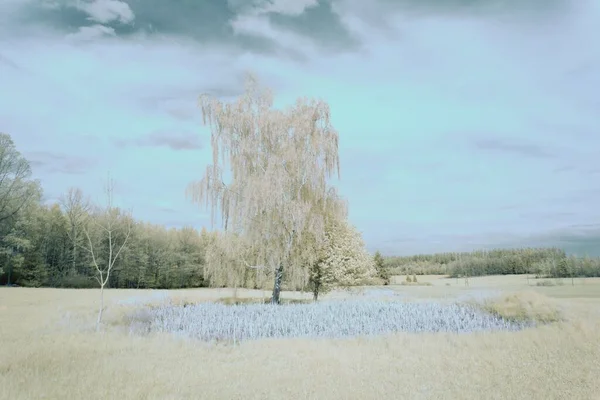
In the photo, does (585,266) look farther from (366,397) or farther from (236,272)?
(366,397)

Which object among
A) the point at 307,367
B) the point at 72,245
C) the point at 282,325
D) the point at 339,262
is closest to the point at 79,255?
the point at 72,245

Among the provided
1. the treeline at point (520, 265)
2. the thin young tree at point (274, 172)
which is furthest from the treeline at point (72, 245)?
the treeline at point (520, 265)

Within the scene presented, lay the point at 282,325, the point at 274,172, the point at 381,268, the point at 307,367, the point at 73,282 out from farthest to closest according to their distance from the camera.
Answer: the point at 381,268, the point at 73,282, the point at 274,172, the point at 282,325, the point at 307,367

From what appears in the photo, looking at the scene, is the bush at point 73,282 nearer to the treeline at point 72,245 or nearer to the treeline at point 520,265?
the treeline at point 72,245

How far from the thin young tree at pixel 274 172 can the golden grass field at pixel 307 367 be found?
857 centimetres

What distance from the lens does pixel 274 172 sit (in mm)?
19609

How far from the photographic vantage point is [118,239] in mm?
48250

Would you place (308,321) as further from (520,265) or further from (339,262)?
(520,265)

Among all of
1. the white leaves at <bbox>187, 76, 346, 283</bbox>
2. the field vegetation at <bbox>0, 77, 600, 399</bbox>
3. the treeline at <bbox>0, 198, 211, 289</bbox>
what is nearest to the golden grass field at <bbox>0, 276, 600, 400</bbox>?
the field vegetation at <bbox>0, 77, 600, 399</bbox>

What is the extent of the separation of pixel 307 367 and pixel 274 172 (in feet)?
40.4

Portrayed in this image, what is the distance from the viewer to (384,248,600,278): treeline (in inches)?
1689

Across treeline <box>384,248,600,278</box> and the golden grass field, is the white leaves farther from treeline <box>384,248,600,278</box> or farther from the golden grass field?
treeline <box>384,248,600,278</box>

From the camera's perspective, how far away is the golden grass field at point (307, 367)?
251 inches

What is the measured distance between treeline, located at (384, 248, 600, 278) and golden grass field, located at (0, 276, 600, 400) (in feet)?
115
